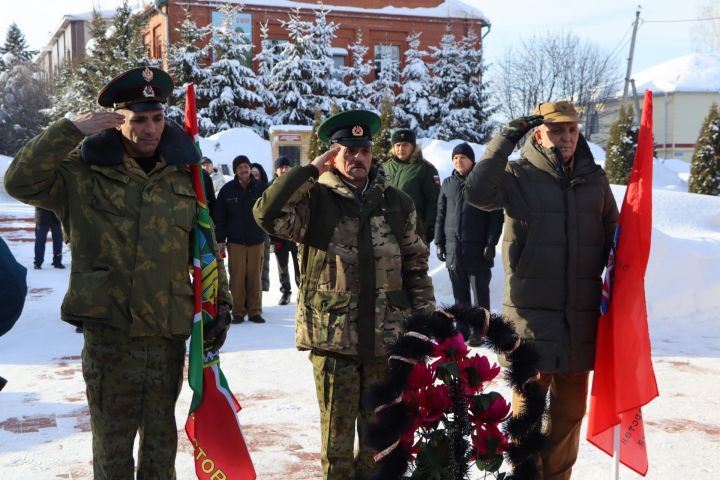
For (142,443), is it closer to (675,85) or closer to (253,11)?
(253,11)

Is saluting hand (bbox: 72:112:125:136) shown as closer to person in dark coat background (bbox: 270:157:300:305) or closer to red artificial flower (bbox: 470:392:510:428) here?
red artificial flower (bbox: 470:392:510:428)

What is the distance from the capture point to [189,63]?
33781mm

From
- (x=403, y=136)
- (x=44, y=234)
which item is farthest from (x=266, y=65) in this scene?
(x=403, y=136)

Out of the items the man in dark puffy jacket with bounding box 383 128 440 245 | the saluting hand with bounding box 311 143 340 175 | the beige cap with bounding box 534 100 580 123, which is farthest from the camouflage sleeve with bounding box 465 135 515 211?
the man in dark puffy jacket with bounding box 383 128 440 245

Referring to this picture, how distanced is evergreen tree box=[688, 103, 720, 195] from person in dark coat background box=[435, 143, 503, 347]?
50.2 ft

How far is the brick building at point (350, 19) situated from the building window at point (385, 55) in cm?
5

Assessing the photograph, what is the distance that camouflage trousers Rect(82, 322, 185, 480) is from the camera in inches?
140

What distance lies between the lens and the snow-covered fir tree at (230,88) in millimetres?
33844

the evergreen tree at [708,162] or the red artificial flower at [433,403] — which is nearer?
the red artificial flower at [433,403]

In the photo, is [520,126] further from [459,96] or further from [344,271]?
[459,96]

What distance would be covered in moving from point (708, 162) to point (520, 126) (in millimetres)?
19515

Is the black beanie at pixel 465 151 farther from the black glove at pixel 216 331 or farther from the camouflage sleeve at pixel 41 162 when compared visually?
the camouflage sleeve at pixel 41 162

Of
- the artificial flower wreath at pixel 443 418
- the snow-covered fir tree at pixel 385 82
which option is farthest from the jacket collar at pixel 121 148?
the snow-covered fir tree at pixel 385 82

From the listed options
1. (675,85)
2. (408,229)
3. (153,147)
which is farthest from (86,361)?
(675,85)
